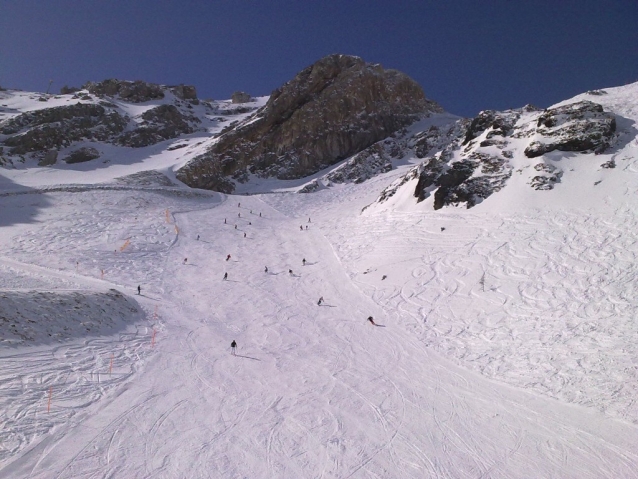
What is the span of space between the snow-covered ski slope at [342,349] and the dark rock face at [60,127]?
118 ft

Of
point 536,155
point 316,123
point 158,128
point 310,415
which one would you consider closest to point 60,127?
point 158,128

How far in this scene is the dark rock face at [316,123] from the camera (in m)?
69.0

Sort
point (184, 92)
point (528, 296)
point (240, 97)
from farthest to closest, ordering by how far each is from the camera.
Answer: point (240, 97) → point (184, 92) → point (528, 296)

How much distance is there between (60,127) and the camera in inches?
2665

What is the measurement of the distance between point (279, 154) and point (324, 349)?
57.5 metres

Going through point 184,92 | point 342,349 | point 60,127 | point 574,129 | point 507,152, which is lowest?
point 342,349

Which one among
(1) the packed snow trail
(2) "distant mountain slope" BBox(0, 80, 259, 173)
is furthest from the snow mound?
(2) "distant mountain slope" BBox(0, 80, 259, 173)

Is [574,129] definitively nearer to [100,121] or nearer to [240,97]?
[100,121]

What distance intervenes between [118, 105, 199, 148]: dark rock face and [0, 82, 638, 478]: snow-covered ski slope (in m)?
45.8

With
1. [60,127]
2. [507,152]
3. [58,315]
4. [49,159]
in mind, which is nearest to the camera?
[58,315]

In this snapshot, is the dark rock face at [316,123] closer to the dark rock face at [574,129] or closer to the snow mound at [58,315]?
the dark rock face at [574,129]

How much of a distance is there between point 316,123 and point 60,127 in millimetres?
43256

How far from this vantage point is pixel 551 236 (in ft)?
81.6

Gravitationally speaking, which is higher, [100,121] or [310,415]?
[100,121]
